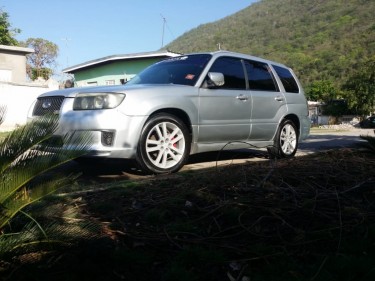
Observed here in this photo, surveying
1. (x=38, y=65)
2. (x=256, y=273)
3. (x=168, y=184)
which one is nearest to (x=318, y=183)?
(x=168, y=184)

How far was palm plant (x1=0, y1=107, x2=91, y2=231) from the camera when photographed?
6.70 feet

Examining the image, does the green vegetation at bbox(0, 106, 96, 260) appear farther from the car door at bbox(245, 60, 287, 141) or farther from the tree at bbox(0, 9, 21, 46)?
the tree at bbox(0, 9, 21, 46)

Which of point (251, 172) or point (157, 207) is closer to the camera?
point (157, 207)

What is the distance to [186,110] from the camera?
5.38 metres

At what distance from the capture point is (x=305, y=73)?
67125 millimetres

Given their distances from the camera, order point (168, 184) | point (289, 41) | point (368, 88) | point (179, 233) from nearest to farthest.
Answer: point (179, 233) → point (168, 184) → point (368, 88) → point (289, 41)

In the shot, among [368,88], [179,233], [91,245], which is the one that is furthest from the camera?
[368,88]

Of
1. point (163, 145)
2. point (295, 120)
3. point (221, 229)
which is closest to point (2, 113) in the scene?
point (221, 229)

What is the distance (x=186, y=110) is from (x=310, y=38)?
72.8m

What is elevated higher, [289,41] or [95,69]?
[289,41]

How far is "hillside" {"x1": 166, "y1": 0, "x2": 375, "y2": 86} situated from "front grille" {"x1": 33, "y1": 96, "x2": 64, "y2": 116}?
173 feet

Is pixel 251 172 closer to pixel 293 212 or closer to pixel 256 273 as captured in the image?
pixel 293 212

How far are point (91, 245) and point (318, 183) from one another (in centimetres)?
208

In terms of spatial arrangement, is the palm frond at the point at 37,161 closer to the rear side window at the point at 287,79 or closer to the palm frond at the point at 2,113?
the palm frond at the point at 2,113
